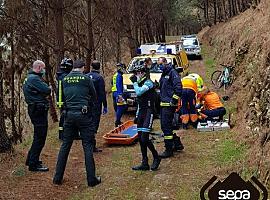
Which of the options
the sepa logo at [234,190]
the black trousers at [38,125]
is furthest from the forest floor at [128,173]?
the sepa logo at [234,190]

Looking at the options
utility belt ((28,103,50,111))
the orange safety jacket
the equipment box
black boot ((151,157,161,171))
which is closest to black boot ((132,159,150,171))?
black boot ((151,157,161,171))

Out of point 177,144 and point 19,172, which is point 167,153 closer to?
point 177,144

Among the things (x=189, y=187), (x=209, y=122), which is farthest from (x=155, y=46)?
(x=189, y=187)

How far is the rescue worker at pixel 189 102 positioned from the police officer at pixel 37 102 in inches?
192

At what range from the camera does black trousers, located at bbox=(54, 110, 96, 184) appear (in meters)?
8.78

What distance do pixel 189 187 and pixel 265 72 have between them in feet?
15.4

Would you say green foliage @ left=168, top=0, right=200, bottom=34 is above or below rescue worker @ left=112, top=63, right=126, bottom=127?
above

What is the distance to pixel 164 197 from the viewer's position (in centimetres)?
796

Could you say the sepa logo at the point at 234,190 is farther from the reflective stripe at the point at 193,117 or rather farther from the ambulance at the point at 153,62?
the reflective stripe at the point at 193,117

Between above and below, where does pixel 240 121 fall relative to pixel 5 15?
below

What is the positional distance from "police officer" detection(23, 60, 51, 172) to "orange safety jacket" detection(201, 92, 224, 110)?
19.3 feet

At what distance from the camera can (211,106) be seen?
1402cm

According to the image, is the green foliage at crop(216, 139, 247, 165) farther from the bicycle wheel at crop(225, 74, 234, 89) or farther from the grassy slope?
the bicycle wheel at crop(225, 74, 234, 89)

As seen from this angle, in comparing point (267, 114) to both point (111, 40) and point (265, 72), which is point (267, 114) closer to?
point (265, 72)
